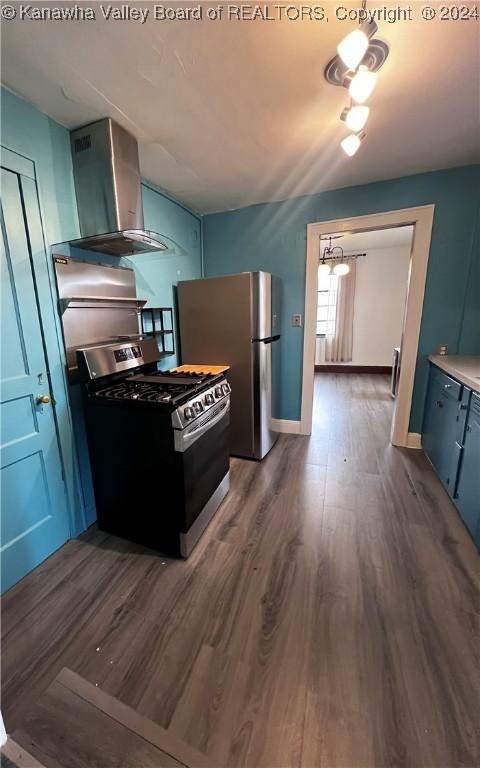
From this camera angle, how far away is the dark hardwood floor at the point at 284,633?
3.16 feet

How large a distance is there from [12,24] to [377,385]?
226 inches

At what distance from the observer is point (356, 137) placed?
1.57 meters

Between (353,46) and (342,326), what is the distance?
5573 mm

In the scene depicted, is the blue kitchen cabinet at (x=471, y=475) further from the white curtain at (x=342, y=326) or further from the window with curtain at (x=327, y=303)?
the window with curtain at (x=327, y=303)

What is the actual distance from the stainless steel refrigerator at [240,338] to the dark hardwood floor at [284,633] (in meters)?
0.80

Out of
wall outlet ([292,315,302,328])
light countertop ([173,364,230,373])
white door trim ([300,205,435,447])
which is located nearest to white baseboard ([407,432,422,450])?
white door trim ([300,205,435,447])

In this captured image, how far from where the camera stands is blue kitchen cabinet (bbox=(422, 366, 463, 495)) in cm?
204

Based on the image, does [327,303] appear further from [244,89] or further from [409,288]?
[244,89]

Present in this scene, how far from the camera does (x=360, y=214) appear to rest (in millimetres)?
2760

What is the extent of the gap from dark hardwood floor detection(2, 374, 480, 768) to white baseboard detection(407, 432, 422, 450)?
33.8 inches

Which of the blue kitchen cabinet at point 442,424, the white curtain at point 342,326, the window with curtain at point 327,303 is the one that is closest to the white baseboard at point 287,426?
the blue kitchen cabinet at point 442,424

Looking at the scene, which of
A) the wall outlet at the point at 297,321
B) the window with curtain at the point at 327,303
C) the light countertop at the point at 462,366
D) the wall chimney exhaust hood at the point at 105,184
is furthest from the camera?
the window with curtain at the point at 327,303

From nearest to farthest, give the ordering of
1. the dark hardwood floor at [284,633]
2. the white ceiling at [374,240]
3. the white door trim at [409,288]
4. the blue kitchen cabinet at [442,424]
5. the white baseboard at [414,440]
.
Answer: the dark hardwood floor at [284,633], the blue kitchen cabinet at [442,424], the white door trim at [409,288], the white baseboard at [414,440], the white ceiling at [374,240]

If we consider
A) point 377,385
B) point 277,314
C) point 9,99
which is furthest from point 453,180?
point 377,385
